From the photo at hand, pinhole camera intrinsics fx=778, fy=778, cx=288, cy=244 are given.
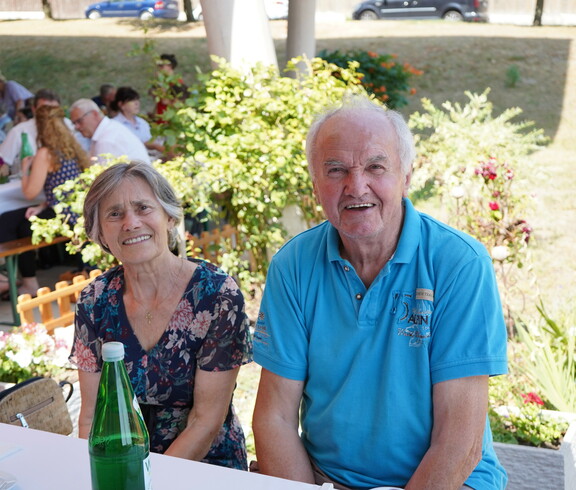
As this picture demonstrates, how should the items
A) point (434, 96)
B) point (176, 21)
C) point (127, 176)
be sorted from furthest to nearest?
point (176, 21), point (434, 96), point (127, 176)

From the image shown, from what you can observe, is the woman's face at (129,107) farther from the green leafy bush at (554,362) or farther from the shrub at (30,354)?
the green leafy bush at (554,362)

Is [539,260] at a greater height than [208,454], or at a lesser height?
A: lesser

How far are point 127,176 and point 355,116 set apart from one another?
0.73 m

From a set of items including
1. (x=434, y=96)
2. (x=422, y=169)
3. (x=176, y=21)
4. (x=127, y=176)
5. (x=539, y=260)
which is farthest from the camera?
(x=176, y=21)

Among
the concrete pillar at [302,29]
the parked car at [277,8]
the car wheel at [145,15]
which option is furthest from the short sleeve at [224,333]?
the car wheel at [145,15]

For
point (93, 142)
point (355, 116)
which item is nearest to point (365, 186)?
point (355, 116)

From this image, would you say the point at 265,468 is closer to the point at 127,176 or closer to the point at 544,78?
the point at 127,176

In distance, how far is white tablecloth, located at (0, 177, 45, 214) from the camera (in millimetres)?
5344

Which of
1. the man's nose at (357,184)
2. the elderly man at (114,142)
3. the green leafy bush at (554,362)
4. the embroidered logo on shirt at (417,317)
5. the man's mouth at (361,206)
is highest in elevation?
the man's nose at (357,184)

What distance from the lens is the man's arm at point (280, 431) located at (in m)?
2.00

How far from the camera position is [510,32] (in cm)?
1836

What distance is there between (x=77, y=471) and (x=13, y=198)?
4200mm

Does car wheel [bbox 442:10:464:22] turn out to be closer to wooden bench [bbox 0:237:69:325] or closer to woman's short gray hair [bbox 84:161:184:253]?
wooden bench [bbox 0:237:69:325]

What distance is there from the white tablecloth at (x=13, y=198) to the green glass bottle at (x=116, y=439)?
421cm
